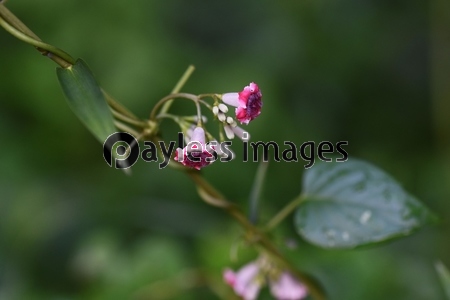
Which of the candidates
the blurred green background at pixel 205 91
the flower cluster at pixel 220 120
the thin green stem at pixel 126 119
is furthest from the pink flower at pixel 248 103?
the blurred green background at pixel 205 91

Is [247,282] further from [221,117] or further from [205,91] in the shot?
[205,91]

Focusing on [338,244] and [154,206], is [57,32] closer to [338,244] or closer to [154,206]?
[154,206]

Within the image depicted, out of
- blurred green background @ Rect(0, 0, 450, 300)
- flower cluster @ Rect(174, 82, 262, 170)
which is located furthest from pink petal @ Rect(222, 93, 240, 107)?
blurred green background @ Rect(0, 0, 450, 300)

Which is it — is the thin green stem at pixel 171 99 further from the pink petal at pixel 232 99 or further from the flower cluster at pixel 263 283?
the flower cluster at pixel 263 283

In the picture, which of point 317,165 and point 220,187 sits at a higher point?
point 317,165

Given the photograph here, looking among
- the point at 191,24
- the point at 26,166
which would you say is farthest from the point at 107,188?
the point at 191,24

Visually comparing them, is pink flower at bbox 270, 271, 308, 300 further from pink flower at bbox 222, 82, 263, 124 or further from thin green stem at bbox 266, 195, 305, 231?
pink flower at bbox 222, 82, 263, 124
